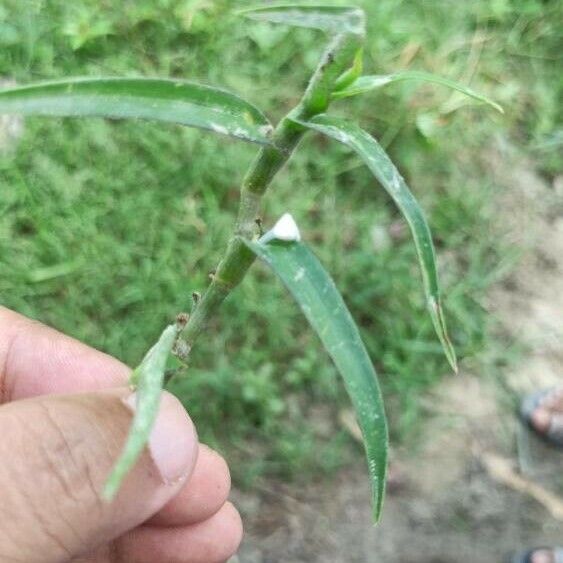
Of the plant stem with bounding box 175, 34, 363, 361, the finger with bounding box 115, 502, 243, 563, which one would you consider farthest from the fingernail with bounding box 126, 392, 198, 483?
the finger with bounding box 115, 502, 243, 563

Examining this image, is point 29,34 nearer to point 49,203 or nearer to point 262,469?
point 49,203

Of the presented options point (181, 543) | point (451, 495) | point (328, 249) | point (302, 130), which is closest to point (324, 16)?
point (302, 130)

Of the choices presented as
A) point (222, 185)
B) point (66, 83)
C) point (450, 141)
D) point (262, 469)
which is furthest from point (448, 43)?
point (66, 83)

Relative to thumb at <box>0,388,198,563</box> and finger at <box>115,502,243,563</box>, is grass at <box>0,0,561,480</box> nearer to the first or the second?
finger at <box>115,502,243,563</box>

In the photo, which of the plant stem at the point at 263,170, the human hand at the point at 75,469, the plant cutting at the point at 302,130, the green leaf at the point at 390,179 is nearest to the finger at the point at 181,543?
the human hand at the point at 75,469

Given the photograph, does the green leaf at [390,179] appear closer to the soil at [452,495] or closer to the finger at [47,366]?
the finger at [47,366]
